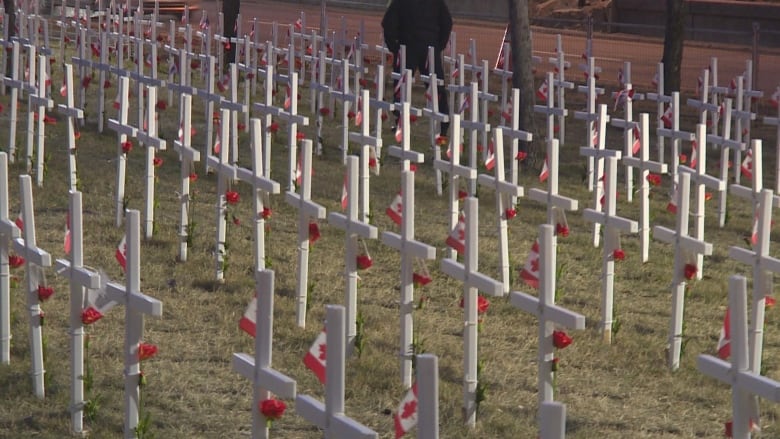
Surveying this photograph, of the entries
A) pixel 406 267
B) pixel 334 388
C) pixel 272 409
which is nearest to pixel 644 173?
pixel 406 267

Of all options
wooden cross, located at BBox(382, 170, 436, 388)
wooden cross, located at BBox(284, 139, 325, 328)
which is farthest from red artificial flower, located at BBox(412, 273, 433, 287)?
wooden cross, located at BBox(284, 139, 325, 328)

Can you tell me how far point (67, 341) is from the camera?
25.3 ft

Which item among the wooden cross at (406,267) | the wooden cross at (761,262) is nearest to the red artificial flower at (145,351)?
the wooden cross at (406,267)

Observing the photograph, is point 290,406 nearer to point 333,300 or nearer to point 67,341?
point 67,341

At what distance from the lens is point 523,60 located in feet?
47.0

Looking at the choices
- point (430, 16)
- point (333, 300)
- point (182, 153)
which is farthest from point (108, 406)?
point (430, 16)

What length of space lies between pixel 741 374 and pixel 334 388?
136 centimetres

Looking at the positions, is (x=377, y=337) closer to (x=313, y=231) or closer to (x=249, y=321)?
(x=313, y=231)

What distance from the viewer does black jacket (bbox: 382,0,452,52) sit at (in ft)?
51.9

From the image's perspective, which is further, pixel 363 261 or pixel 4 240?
pixel 363 261

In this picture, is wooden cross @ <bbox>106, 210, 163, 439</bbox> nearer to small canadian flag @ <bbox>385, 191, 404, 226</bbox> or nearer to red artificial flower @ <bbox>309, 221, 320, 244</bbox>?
small canadian flag @ <bbox>385, 191, 404, 226</bbox>

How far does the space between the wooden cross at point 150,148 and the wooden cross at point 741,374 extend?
5101mm

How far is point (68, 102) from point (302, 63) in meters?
8.22

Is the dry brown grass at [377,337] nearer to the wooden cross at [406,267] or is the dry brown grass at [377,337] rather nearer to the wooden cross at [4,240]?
the wooden cross at [406,267]
